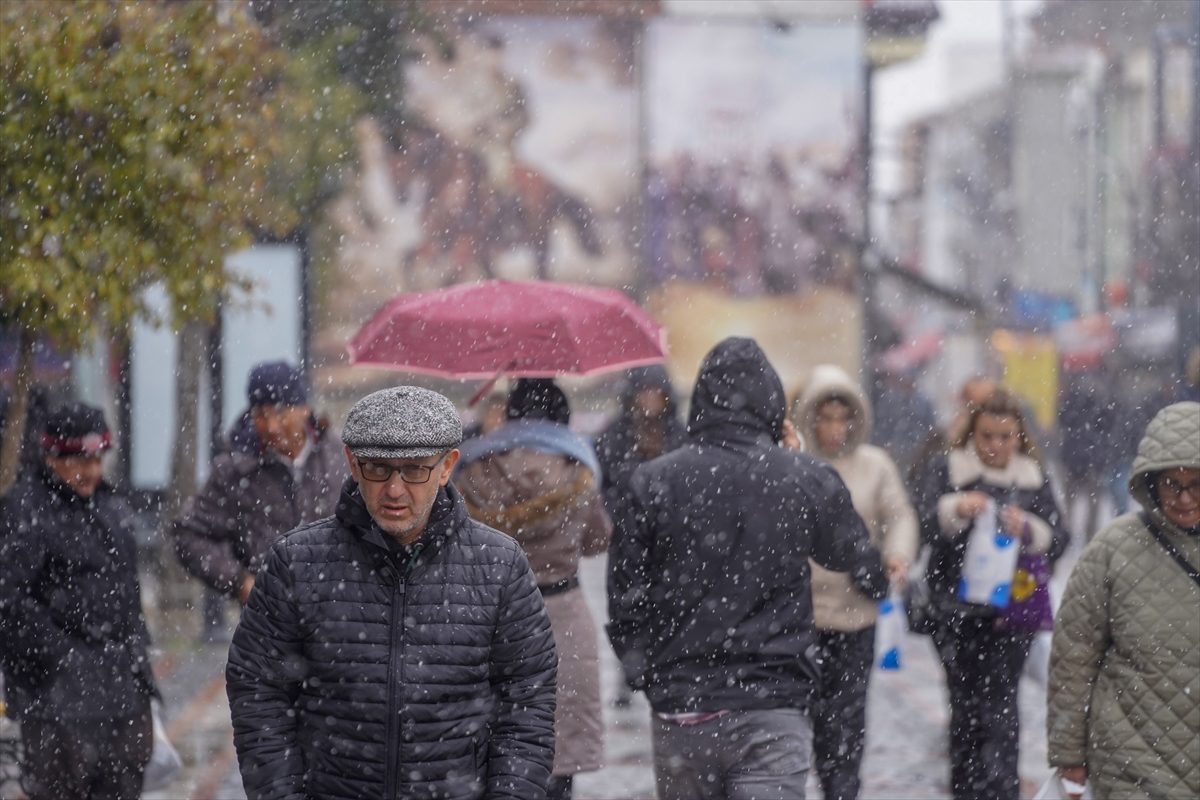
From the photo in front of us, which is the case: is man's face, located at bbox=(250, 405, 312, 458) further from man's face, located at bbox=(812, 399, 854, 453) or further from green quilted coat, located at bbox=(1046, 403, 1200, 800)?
green quilted coat, located at bbox=(1046, 403, 1200, 800)

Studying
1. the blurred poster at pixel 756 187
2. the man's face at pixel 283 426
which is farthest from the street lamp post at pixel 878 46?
the man's face at pixel 283 426

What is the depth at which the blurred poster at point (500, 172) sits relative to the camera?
86.3 feet

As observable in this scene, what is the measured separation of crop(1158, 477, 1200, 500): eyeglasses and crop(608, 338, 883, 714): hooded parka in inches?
35.6

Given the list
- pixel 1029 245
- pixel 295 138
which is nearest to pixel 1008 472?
pixel 295 138

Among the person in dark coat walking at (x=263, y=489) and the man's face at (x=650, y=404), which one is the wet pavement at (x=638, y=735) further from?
the person in dark coat walking at (x=263, y=489)

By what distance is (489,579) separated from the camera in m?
3.57

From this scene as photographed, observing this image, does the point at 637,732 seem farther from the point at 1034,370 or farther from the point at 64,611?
the point at 1034,370

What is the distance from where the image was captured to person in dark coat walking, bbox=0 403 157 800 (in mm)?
5555

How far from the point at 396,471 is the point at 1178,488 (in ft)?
8.35

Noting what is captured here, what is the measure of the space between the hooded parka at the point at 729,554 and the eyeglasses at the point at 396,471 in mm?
1543

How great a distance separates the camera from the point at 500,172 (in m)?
26.4

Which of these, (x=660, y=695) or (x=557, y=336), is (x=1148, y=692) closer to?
(x=660, y=695)

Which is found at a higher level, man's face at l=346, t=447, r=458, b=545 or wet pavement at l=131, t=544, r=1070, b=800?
man's face at l=346, t=447, r=458, b=545

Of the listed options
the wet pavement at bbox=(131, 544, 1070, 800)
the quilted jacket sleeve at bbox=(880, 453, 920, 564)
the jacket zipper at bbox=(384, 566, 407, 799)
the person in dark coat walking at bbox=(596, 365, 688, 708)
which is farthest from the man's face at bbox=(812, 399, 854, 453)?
the jacket zipper at bbox=(384, 566, 407, 799)
